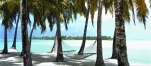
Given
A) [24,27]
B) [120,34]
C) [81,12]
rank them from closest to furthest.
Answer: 1. [120,34]
2. [24,27]
3. [81,12]

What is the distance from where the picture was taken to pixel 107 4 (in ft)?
63.3

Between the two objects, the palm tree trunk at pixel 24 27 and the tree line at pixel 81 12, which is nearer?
the tree line at pixel 81 12

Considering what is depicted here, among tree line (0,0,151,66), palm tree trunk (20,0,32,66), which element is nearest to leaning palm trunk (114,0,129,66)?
tree line (0,0,151,66)

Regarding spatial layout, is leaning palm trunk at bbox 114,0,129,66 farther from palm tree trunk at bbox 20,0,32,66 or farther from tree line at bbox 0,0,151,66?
palm tree trunk at bbox 20,0,32,66

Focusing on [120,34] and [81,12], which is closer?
[120,34]

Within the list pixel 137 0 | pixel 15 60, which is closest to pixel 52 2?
pixel 15 60

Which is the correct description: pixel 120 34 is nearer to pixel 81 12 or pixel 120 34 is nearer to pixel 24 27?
pixel 24 27

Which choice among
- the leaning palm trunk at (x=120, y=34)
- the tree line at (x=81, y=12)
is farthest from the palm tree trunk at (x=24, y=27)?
the leaning palm trunk at (x=120, y=34)

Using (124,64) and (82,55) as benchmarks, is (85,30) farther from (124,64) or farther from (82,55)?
(124,64)

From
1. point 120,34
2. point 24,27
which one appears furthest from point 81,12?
point 120,34

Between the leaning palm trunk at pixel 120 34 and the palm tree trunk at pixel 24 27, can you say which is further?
the palm tree trunk at pixel 24 27

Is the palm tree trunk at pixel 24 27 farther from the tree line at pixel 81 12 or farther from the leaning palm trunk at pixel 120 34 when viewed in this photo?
the leaning palm trunk at pixel 120 34

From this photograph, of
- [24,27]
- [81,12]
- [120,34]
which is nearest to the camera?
[120,34]

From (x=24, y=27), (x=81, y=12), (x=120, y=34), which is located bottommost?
(x=120, y=34)
